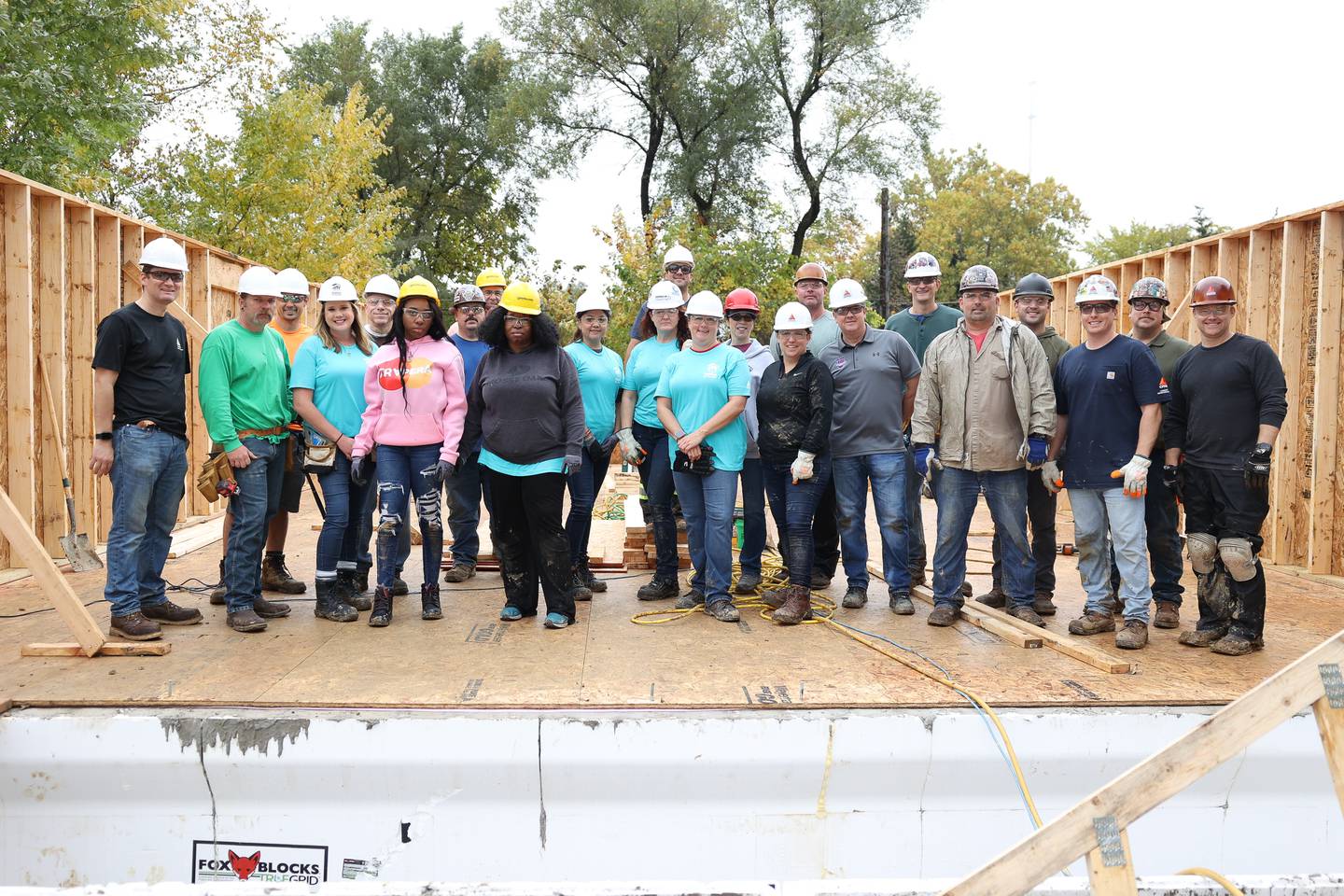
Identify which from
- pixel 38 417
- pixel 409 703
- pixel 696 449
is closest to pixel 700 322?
pixel 696 449

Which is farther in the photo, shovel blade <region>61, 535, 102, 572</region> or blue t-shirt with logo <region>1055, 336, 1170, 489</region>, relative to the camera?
shovel blade <region>61, 535, 102, 572</region>

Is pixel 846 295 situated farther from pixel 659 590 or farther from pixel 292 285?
pixel 292 285

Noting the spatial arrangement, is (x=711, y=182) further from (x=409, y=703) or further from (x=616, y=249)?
(x=409, y=703)

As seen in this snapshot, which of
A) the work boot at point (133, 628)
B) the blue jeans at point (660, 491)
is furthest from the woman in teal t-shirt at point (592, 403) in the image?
the work boot at point (133, 628)

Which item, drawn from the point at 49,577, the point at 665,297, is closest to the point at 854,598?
the point at 665,297

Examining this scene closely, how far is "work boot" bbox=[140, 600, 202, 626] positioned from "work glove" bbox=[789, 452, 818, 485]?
366cm

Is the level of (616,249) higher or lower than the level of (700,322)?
higher

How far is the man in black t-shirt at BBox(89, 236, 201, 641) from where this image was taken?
200 inches

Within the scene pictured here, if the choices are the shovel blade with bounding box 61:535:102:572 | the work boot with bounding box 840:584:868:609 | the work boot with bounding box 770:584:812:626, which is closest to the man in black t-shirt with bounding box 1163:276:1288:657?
the work boot with bounding box 840:584:868:609

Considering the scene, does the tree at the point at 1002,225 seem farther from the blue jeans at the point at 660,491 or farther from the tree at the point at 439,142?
the blue jeans at the point at 660,491

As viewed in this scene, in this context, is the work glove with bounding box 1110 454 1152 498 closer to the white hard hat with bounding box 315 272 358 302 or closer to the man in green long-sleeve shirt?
the white hard hat with bounding box 315 272 358 302

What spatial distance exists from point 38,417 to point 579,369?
14.9 feet

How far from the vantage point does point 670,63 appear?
24219mm

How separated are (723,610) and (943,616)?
131 centimetres
